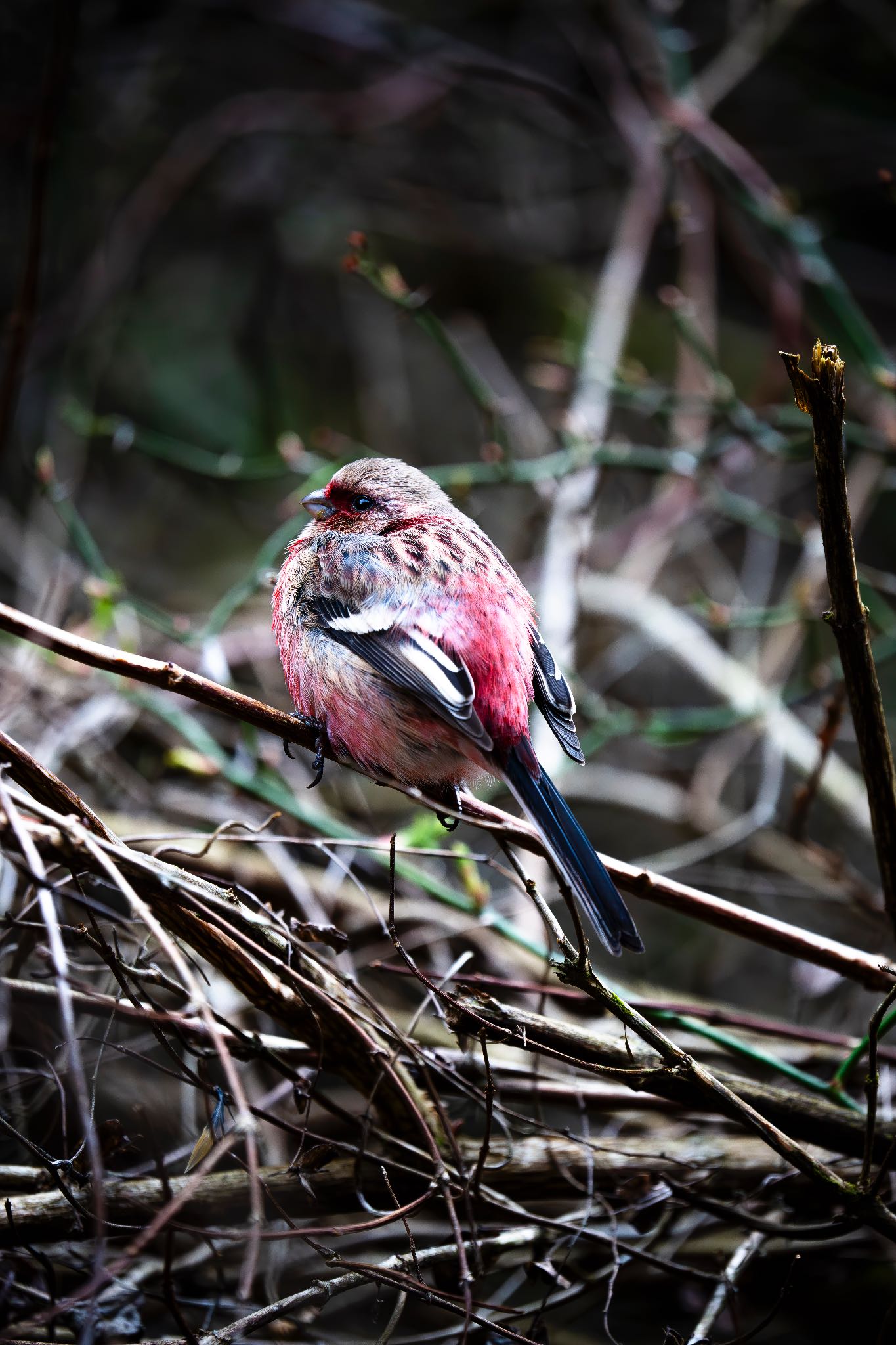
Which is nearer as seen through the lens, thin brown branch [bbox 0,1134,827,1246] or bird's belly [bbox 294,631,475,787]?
thin brown branch [bbox 0,1134,827,1246]

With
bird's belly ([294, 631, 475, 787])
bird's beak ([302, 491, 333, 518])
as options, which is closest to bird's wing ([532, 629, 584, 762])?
bird's belly ([294, 631, 475, 787])

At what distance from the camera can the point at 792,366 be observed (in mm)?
1704

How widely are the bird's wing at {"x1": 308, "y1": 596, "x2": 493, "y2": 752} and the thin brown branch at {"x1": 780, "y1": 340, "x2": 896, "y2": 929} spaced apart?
0.80 m

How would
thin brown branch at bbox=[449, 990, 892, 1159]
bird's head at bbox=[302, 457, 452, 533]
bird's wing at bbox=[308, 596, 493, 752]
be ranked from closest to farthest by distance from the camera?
1. thin brown branch at bbox=[449, 990, 892, 1159]
2. bird's wing at bbox=[308, 596, 493, 752]
3. bird's head at bbox=[302, 457, 452, 533]

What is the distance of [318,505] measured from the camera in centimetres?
311

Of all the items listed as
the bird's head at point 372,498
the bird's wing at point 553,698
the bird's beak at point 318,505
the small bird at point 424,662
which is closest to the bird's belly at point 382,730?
the small bird at point 424,662

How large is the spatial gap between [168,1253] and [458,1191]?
809mm

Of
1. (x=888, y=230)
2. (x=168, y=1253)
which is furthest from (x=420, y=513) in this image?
(x=888, y=230)

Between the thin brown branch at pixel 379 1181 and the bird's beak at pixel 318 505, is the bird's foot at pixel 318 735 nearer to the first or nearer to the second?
the bird's beak at pixel 318 505

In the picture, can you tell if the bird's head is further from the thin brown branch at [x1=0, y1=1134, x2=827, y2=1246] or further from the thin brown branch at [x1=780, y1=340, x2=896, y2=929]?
the thin brown branch at [x1=0, y1=1134, x2=827, y2=1246]

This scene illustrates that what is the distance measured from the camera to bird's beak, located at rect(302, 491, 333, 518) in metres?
3.11

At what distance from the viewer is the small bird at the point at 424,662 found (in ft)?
7.92

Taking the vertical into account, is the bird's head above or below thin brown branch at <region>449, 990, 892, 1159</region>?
above

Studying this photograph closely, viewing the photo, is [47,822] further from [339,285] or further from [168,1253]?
[339,285]
